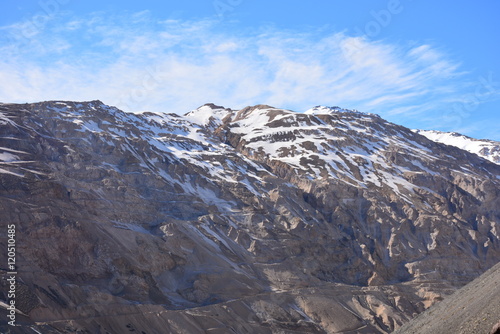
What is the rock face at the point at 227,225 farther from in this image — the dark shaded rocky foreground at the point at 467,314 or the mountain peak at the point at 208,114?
the dark shaded rocky foreground at the point at 467,314

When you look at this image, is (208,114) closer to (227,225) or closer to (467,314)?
(227,225)

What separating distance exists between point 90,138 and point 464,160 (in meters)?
83.1

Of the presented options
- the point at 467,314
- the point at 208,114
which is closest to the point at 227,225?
the point at 467,314

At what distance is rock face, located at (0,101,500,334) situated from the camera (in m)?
64.8

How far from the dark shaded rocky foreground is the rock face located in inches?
1167

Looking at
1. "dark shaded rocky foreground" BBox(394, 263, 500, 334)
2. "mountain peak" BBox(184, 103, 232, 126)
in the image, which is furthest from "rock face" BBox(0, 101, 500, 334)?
"dark shaded rocky foreground" BBox(394, 263, 500, 334)

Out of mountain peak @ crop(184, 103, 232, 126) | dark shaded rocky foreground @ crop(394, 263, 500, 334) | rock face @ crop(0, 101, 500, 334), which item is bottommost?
dark shaded rocky foreground @ crop(394, 263, 500, 334)

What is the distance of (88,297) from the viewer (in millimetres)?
60406

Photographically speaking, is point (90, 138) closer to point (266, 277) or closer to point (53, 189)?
point (53, 189)

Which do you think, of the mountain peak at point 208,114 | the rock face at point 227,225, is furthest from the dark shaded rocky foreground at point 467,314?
the mountain peak at point 208,114

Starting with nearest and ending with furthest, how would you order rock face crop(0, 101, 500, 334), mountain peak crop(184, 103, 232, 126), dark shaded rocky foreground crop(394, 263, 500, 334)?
1. dark shaded rocky foreground crop(394, 263, 500, 334)
2. rock face crop(0, 101, 500, 334)
3. mountain peak crop(184, 103, 232, 126)

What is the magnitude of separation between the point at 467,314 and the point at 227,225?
186ft

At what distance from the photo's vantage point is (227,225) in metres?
87.1

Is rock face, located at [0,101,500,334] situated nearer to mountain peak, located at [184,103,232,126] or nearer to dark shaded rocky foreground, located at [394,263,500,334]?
mountain peak, located at [184,103,232,126]
